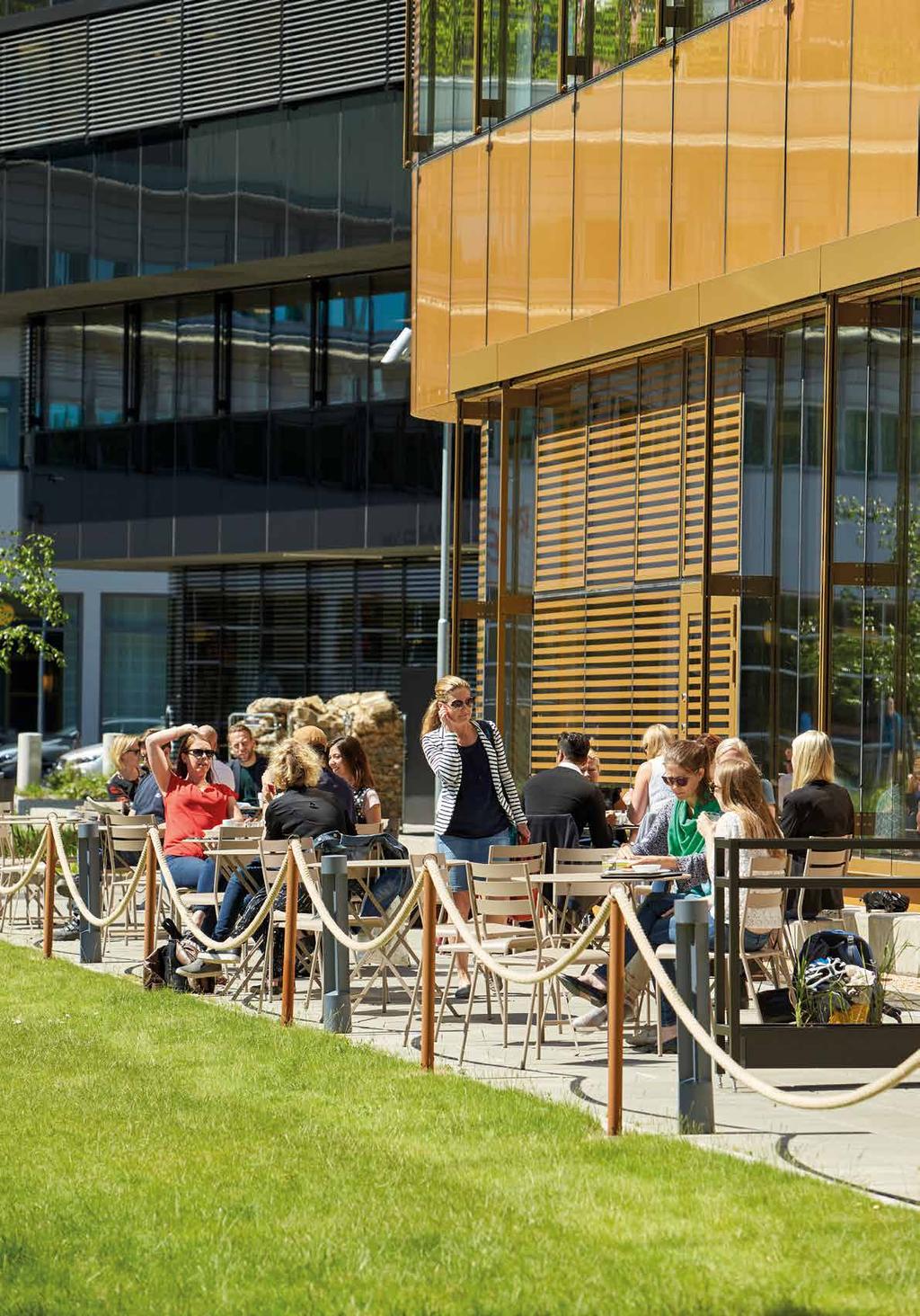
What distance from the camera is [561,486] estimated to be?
811 inches

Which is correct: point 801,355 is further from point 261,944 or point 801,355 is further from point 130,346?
point 130,346

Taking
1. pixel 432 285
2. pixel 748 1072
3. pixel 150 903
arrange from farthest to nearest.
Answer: pixel 432 285
pixel 150 903
pixel 748 1072

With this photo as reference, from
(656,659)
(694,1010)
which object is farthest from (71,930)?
(694,1010)

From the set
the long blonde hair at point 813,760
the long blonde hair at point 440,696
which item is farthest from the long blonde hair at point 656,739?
the long blonde hair at point 813,760

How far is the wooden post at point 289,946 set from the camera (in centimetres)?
1192

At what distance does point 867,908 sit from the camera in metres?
14.2

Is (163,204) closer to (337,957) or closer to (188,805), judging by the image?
(188,805)

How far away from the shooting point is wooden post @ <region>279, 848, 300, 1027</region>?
11922 mm

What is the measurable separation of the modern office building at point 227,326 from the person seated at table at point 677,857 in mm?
23607

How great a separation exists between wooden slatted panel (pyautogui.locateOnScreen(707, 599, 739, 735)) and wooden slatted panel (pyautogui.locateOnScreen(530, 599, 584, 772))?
93.4 inches

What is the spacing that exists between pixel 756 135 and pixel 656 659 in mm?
4523

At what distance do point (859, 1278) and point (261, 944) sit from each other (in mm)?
8091

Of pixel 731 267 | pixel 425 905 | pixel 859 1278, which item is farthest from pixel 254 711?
pixel 859 1278

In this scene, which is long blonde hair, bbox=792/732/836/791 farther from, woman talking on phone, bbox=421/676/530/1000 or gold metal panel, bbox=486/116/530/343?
gold metal panel, bbox=486/116/530/343
